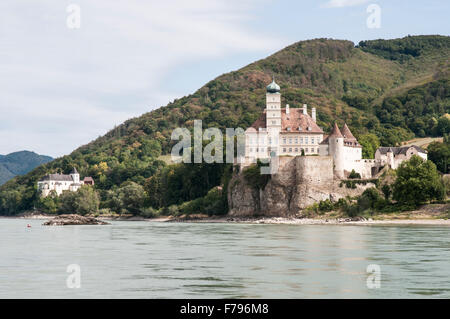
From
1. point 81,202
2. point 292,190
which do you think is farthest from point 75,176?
point 292,190

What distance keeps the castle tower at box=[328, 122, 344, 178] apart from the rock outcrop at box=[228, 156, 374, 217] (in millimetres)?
1233

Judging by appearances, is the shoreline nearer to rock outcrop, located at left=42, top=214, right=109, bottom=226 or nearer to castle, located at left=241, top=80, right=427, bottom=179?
castle, located at left=241, top=80, right=427, bottom=179

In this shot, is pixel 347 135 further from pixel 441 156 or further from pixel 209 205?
pixel 209 205

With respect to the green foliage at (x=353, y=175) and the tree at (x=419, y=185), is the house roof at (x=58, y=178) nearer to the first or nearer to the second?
the green foliage at (x=353, y=175)

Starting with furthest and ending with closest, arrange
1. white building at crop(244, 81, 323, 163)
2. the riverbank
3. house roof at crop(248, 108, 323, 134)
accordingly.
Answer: house roof at crop(248, 108, 323, 134)
white building at crop(244, 81, 323, 163)
the riverbank

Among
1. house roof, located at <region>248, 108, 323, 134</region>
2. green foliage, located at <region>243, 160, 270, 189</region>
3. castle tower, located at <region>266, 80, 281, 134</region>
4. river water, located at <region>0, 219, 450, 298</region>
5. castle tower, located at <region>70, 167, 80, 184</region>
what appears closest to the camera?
river water, located at <region>0, 219, 450, 298</region>

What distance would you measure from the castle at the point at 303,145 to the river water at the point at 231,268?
38.2m

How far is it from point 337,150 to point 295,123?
9192 millimetres

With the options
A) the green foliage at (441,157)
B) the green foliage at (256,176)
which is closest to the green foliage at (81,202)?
the green foliage at (256,176)

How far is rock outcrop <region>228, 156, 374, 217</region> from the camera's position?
90.6 meters

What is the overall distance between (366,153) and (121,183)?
2689 inches

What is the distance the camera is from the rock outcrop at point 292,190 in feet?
297

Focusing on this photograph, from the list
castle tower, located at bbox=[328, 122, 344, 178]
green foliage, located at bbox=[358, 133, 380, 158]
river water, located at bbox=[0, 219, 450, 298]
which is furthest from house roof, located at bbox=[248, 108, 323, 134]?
river water, located at bbox=[0, 219, 450, 298]
